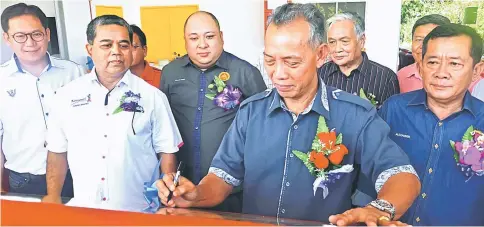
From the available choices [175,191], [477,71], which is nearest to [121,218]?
[175,191]

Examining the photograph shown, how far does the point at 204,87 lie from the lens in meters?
1.63

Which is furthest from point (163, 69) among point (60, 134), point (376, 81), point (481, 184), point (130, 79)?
point (481, 184)

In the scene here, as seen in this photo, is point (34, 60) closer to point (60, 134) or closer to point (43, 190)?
point (60, 134)

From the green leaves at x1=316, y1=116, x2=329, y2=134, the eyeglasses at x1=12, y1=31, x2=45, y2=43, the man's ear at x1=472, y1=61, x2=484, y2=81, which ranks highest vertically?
the eyeglasses at x1=12, y1=31, x2=45, y2=43

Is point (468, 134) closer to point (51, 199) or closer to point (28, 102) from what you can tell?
point (51, 199)

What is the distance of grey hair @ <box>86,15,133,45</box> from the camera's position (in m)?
1.57

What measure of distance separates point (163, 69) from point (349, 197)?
2.81ft

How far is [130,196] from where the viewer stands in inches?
64.0

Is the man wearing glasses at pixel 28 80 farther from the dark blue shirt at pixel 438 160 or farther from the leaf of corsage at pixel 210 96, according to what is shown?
the dark blue shirt at pixel 438 160

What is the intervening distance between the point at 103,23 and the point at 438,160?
4.13ft

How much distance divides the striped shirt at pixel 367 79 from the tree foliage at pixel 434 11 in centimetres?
13

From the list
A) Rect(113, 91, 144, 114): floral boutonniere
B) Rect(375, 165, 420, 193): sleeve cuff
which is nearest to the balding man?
Rect(113, 91, 144, 114): floral boutonniere

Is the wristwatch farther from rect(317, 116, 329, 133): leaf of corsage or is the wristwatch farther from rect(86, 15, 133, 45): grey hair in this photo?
rect(86, 15, 133, 45): grey hair

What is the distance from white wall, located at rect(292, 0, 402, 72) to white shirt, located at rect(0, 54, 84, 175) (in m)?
1.01
